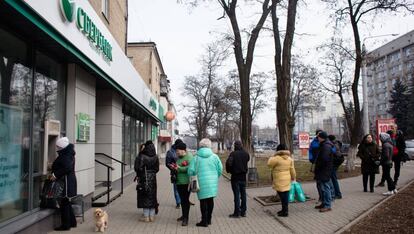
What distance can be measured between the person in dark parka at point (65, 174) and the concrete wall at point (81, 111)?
1.46 m

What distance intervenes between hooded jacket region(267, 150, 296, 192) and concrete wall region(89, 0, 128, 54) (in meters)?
6.38

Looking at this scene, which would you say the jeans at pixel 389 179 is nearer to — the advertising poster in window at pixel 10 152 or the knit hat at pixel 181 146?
the knit hat at pixel 181 146

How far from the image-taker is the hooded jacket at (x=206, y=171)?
805 centimetres

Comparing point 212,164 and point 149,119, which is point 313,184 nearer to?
point 212,164

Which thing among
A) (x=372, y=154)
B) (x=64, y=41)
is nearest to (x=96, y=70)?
(x=64, y=41)

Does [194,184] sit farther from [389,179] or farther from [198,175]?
[389,179]

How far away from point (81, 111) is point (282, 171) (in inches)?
193

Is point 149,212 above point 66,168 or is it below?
below

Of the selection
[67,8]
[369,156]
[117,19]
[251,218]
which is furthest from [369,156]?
[117,19]

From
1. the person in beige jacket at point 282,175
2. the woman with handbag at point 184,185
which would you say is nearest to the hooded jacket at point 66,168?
the woman with handbag at point 184,185

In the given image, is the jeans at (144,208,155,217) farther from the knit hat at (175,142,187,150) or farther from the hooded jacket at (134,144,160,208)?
the knit hat at (175,142,187,150)

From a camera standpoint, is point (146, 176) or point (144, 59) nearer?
point (146, 176)

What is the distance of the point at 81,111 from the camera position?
965cm

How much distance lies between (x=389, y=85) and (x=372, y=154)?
86341 millimetres
